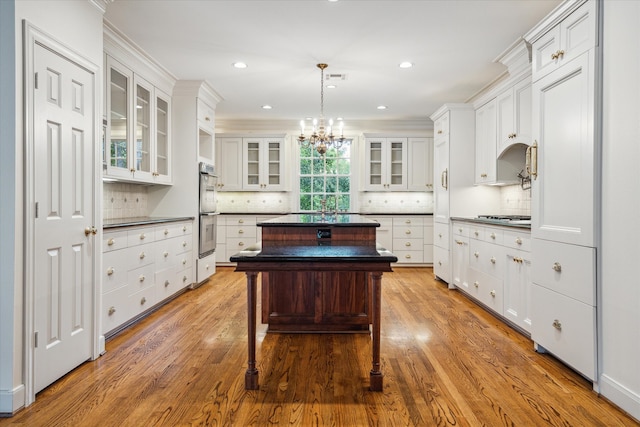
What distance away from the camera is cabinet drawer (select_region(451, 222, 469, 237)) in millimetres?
4629

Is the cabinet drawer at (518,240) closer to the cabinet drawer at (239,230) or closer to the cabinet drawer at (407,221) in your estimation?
the cabinet drawer at (407,221)

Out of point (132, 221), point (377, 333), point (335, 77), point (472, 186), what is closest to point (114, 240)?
point (132, 221)

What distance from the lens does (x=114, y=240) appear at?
3.15 m

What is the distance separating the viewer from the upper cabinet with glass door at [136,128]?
3.64 m

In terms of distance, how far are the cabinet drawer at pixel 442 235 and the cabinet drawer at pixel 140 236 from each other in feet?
11.5

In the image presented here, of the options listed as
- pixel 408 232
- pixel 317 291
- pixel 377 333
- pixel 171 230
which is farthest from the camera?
pixel 408 232

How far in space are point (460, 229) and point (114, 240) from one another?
3.65 meters

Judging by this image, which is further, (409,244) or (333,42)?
(409,244)

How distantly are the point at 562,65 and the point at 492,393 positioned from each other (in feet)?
6.58

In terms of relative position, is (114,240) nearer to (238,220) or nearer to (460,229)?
(238,220)

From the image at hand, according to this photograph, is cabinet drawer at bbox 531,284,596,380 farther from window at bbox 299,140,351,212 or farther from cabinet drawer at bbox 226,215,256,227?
window at bbox 299,140,351,212

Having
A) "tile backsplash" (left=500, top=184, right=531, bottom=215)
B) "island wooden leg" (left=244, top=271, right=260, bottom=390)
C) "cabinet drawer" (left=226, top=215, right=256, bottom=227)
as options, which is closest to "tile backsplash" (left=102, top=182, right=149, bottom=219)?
"cabinet drawer" (left=226, top=215, right=256, bottom=227)

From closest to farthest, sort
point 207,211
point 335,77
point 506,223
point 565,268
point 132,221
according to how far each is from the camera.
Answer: point 565,268 → point 506,223 → point 132,221 → point 335,77 → point 207,211

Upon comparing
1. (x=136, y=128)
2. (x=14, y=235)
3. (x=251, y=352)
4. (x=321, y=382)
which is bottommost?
(x=321, y=382)
